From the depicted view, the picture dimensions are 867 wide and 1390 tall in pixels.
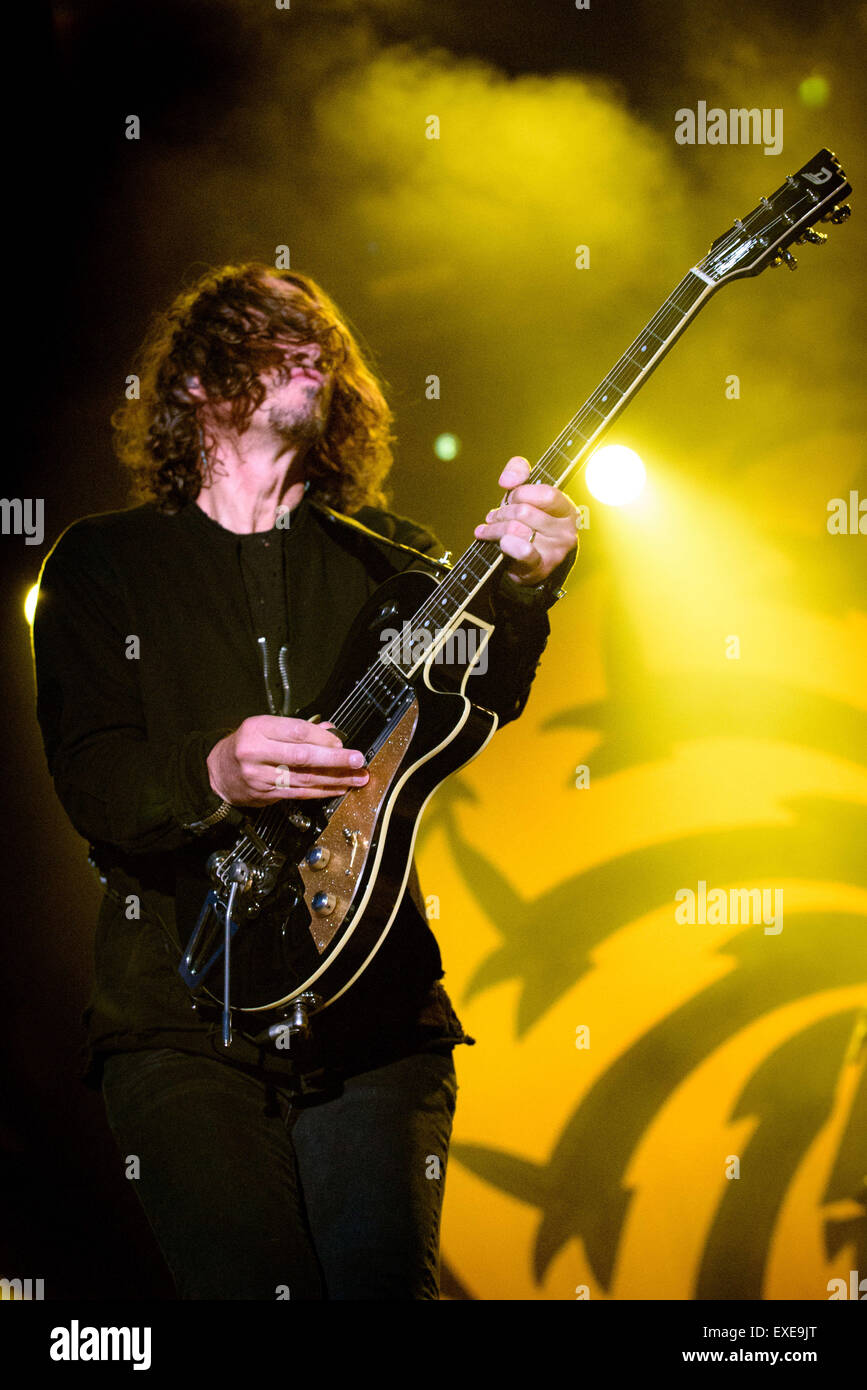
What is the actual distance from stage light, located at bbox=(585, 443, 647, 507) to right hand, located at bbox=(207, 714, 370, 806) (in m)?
2.09

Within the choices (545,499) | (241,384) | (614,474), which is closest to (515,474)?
(545,499)

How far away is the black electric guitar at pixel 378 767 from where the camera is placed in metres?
1.59

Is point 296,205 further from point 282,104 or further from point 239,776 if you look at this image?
point 239,776

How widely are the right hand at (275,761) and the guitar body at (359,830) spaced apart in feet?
0.25

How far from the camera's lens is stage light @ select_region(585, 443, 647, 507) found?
11.4ft

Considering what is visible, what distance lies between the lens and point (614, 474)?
3.49m

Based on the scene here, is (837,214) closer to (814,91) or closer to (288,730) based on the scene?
(288,730)

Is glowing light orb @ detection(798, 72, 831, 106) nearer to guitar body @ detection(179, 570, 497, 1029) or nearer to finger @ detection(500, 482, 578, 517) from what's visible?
finger @ detection(500, 482, 578, 517)

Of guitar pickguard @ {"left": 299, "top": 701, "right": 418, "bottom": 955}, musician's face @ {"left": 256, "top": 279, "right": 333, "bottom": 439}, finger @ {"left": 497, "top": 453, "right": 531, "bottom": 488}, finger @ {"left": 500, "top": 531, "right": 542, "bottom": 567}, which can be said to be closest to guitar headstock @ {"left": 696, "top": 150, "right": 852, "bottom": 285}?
finger @ {"left": 497, "top": 453, "right": 531, "bottom": 488}

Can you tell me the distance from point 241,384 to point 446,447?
1.61m

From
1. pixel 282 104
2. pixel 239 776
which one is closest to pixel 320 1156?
pixel 239 776

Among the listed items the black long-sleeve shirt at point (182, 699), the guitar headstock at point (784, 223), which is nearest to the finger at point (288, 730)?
the black long-sleeve shirt at point (182, 699)
